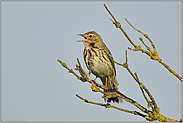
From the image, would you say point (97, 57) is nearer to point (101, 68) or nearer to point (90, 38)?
point (101, 68)

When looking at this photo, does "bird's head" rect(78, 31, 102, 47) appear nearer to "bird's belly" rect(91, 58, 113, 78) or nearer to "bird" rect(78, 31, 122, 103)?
"bird" rect(78, 31, 122, 103)

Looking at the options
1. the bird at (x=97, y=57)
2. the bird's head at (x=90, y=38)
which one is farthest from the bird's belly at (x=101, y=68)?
the bird's head at (x=90, y=38)

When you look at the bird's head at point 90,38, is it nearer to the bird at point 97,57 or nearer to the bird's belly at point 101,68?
the bird at point 97,57

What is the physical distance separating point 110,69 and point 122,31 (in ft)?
12.6

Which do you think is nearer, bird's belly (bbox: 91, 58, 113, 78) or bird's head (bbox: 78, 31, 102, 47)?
bird's belly (bbox: 91, 58, 113, 78)

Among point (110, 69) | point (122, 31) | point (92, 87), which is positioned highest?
point (110, 69)

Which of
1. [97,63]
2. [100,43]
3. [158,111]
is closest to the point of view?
[158,111]

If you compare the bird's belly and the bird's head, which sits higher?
the bird's head

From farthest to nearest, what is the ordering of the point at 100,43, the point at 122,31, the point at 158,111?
the point at 100,43, the point at 158,111, the point at 122,31

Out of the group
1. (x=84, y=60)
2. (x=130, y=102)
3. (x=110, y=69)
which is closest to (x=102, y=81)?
(x=110, y=69)

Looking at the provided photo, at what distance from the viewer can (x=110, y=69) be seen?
26.5 ft

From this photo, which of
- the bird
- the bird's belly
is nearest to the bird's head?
the bird

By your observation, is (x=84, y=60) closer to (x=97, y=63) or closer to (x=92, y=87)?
(x=97, y=63)

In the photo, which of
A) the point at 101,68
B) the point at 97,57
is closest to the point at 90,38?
the point at 97,57
